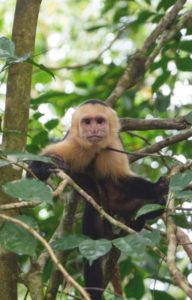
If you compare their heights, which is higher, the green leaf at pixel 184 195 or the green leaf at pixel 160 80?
the green leaf at pixel 160 80

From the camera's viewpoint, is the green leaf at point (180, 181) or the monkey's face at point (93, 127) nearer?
the green leaf at point (180, 181)

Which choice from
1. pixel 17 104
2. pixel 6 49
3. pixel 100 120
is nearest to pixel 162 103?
pixel 100 120

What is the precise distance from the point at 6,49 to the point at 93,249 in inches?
32.6

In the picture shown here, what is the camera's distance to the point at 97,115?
3.06 m

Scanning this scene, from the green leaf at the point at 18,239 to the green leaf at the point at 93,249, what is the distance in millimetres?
126

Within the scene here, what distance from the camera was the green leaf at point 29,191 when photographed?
5.20 ft

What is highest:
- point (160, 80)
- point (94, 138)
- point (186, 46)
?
point (186, 46)

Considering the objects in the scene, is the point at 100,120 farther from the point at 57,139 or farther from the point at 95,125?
the point at 57,139

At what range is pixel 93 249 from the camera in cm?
162

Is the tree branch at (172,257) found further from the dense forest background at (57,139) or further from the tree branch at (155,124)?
the tree branch at (155,124)

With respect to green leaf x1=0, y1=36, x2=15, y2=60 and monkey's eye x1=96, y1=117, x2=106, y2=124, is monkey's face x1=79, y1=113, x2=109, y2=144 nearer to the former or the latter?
monkey's eye x1=96, y1=117, x2=106, y2=124

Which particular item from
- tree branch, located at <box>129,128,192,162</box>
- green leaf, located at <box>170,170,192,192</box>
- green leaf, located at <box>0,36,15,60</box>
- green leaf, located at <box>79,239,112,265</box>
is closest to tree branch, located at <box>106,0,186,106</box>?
tree branch, located at <box>129,128,192,162</box>

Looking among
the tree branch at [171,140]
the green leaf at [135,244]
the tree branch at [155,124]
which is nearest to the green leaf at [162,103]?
the tree branch at [155,124]

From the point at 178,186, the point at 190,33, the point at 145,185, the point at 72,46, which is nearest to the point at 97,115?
the point at 145,185
